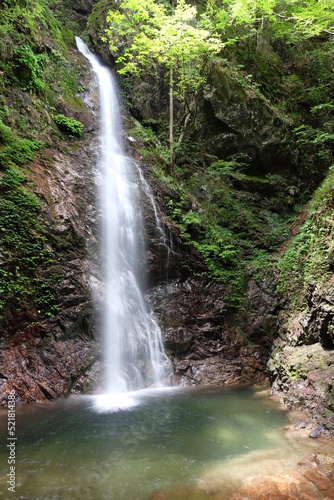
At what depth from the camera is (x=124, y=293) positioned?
874 cm

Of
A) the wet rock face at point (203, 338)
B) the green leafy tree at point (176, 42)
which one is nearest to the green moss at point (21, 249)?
the wet rock face at point (203, 338)

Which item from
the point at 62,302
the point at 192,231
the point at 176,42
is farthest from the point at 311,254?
the point at 176,42

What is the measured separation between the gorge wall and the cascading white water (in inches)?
13.0

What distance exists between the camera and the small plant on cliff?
10.4 metres

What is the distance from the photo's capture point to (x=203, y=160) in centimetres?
1331

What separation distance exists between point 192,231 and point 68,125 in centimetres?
528

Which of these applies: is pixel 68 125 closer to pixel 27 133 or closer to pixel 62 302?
pixel 27 133

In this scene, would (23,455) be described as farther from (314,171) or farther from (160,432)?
(314,171)

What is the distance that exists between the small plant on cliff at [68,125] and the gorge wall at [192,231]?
0.33 ft

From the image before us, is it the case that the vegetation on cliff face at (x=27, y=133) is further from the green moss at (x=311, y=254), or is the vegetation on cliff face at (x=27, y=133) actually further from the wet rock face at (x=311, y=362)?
the green moss at (x=311, y=254)

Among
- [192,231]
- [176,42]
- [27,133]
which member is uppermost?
[176,42]

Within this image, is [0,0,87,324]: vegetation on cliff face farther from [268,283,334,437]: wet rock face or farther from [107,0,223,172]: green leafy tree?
[268,283,334,437]: wet rock face

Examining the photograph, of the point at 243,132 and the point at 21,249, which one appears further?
the point at 243,132

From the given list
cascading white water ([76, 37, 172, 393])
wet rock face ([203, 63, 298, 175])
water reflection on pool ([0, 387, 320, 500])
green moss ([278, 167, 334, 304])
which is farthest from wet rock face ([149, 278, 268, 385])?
wet rock face ([203, 63, 298, 175])
